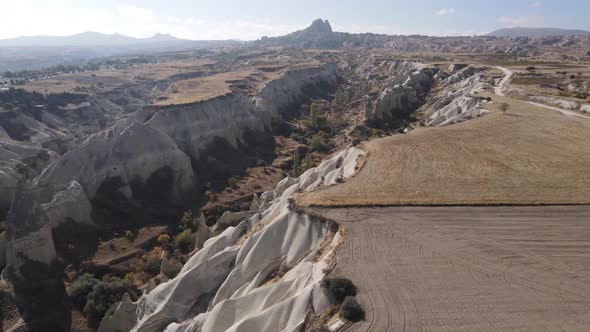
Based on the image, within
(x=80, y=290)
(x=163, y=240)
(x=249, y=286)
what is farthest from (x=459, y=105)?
(x=80, y=290)

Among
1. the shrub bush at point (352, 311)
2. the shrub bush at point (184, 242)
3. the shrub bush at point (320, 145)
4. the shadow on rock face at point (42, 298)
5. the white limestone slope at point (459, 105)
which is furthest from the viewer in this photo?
the shrub bush at point (320, 145)

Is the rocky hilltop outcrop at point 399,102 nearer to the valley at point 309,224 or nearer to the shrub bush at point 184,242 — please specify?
the valley at point 309,224

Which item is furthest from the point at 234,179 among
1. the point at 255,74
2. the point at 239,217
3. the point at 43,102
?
the point at 255,74

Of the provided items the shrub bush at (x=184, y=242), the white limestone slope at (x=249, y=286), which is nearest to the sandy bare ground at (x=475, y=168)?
the white limestone slope at (x=249, y=286)

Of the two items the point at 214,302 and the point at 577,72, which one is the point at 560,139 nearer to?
the point at 214,302

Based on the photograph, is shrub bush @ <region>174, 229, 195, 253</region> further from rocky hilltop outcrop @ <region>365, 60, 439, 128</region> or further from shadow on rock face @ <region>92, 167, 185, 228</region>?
rocky hilltop outcrop @ <region>365, 60, 439, 128</region>
